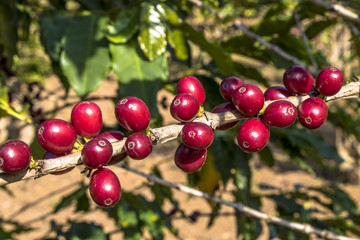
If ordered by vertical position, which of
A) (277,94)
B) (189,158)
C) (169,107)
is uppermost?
(277,94)

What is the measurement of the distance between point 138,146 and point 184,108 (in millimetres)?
160

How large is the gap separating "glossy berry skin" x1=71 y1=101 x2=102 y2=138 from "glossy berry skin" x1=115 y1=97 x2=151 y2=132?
0.21 ft

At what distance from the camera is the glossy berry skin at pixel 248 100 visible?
2.87ft

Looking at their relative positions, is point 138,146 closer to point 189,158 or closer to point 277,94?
point 189,158

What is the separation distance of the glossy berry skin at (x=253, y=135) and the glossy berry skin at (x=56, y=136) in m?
0.40

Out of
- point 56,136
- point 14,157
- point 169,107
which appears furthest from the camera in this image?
point 169,107

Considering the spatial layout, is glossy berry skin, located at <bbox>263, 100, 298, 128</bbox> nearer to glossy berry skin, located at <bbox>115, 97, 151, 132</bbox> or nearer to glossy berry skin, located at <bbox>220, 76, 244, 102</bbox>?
glossy berry skin, located at <bbox>220, 76, 244, 102</bbox>

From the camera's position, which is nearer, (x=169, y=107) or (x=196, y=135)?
(x=196, y=135)

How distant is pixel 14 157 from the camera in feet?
2.33

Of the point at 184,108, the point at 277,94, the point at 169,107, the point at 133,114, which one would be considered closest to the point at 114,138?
the point at 133,114

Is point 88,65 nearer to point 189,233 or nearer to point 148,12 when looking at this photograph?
point 148,12

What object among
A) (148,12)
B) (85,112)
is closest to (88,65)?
(148,12)

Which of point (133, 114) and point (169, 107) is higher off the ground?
point (133, 114)

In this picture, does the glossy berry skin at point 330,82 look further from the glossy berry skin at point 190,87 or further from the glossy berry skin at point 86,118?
the glossy berry skin at point 86,118
